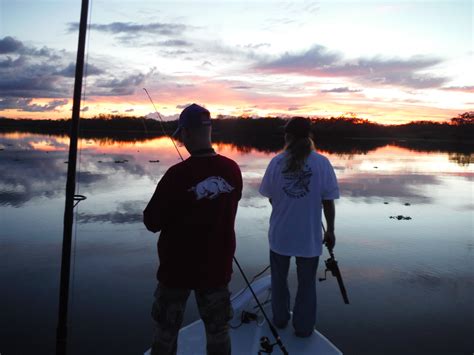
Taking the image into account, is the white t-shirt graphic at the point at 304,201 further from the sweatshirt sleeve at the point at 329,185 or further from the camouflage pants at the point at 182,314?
the camouflage pants at the point at 182,314

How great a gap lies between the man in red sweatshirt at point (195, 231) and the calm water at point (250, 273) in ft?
5.28

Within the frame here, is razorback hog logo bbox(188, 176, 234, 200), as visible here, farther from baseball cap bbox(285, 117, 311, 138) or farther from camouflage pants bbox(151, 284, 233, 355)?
baseball cap bbox(285, 117, 311, 138)

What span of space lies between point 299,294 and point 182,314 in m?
1.38

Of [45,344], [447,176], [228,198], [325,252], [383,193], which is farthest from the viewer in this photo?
[447,176]

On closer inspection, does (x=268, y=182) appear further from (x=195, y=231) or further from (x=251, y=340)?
(x=251, y=340)

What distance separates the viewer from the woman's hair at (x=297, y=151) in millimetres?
3320

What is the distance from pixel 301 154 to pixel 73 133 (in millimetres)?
1952

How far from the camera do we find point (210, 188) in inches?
92.7

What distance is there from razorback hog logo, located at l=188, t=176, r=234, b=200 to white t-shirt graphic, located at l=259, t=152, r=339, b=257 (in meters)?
1.10

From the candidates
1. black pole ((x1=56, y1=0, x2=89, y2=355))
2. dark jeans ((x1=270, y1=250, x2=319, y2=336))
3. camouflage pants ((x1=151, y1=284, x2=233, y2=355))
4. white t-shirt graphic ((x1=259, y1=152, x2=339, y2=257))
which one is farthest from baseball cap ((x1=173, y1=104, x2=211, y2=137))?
dark jeans ((x1=270, y1=250, x2=319, y2=336))

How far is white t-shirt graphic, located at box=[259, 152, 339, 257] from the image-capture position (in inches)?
131

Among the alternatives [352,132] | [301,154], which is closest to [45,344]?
[301,154]

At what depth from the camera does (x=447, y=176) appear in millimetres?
19047

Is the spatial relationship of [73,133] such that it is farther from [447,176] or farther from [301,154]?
[447,176]
